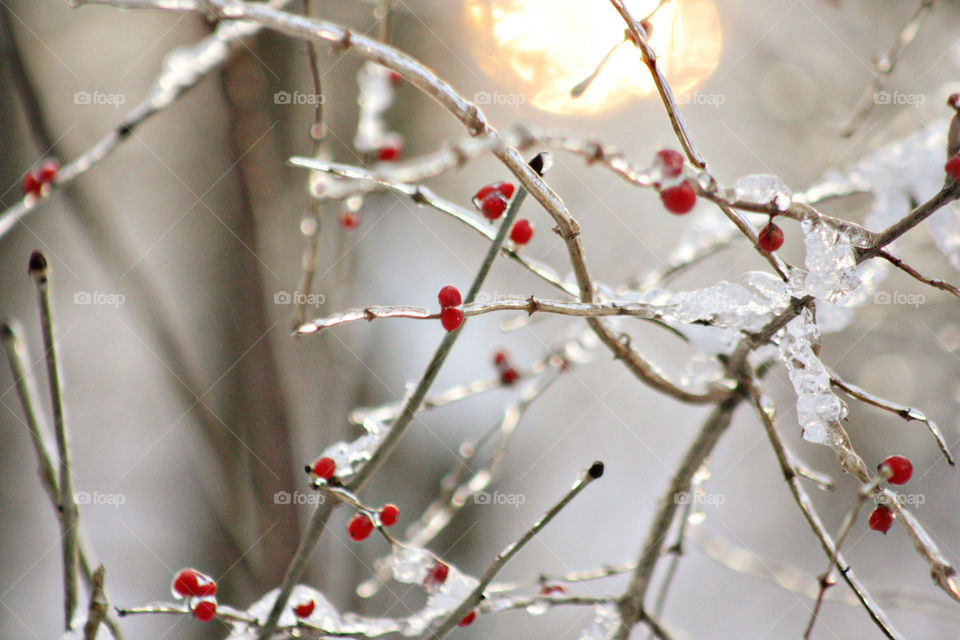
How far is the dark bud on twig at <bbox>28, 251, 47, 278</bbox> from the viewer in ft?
2.89

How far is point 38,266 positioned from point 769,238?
935mm

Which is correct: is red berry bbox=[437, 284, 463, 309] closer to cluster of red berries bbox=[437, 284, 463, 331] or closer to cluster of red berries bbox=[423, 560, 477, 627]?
cluster of red berries bbox=[437, 284, 463, 331]

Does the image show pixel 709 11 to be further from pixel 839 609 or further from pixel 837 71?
pixel 839 609

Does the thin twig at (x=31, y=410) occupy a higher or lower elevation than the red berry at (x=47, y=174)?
lower

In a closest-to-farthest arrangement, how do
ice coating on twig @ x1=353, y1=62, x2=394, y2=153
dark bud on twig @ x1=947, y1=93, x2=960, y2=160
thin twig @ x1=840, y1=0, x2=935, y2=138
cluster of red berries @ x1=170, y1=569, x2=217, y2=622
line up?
dark bud on twig @ x1=947, y1=93, x2=960, y2=160, cluster of red berries @ x1=170, y1=569, x2=217, y2=622, thin twig @ x1=840, y1=0, x2=935, y2=138, ice coating on twig @ x1=353, y1=62, x2=394, y2=153

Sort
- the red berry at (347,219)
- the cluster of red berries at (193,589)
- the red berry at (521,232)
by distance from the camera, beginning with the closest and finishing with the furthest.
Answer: the cluster of red berries at (193,589), the red berry at (521,232), the red berry at (347,219)

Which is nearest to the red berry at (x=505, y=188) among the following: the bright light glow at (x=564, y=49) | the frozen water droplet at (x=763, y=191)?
the frozen water droplet at (x=763, y=191)

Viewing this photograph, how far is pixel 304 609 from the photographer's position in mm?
1137

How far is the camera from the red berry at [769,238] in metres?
0.84

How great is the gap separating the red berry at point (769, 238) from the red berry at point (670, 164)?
15cm

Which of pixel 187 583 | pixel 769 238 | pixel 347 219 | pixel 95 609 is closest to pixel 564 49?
pixel 347 219

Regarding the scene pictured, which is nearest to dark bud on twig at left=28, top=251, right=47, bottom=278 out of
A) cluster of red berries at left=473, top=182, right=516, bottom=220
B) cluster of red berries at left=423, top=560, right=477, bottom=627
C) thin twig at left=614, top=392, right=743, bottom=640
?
cluster of red berries at left=473, top=182, right=516, bottom=220

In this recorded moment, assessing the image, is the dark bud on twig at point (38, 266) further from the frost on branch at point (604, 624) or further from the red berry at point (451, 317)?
the frost on branch at point (604, 624)

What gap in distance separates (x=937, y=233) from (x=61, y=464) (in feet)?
4.76
